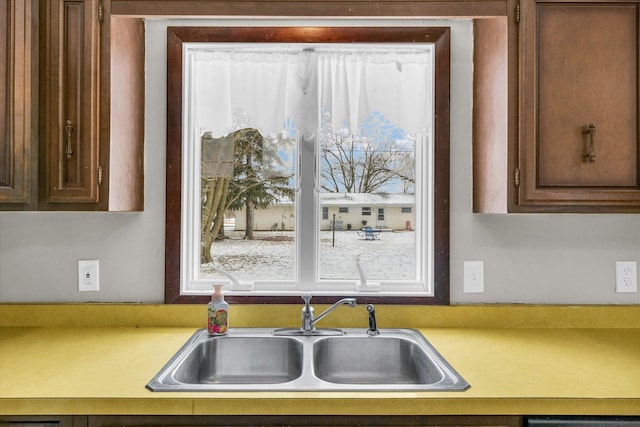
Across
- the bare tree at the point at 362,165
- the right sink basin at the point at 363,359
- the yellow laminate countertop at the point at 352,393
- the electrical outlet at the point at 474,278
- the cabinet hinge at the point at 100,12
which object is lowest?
the right sink basin at the point at 363,359

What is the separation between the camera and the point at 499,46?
150 cm

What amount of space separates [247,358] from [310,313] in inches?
11.2

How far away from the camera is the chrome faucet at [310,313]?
1590 millimetres

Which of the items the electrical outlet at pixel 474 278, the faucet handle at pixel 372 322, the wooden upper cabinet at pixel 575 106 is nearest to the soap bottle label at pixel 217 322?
the faucet handle at pixel 372 322

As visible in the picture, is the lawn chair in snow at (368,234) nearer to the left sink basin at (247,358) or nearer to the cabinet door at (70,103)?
the left sink basin at (247,358)

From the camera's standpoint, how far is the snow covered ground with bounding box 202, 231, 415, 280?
1874 millimetres

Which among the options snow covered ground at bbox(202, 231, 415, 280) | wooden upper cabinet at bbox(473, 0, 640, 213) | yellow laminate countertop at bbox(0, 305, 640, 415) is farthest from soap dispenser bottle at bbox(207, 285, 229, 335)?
wooden upper cabinet at bbox(473, 0, 640, 213)

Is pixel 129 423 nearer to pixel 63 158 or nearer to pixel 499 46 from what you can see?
pixel 63 158

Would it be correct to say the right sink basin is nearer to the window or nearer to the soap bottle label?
the window

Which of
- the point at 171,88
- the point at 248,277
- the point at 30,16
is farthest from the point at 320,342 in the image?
the point at 30,16

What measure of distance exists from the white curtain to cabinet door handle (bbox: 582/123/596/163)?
0.57m

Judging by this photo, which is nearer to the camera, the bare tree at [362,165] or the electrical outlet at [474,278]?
the electrical outlet at [474,278]

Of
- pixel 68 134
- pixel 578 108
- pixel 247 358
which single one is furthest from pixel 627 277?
pixel 68 134

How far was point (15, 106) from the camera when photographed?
1380 millimetres
